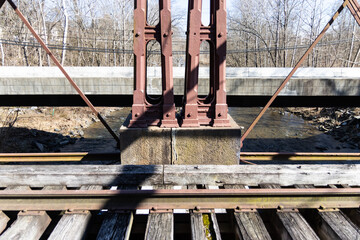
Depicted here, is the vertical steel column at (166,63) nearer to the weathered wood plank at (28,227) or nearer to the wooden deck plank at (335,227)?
the weathered wood plank at (28,227)

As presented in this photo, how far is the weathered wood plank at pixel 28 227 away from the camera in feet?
6.05

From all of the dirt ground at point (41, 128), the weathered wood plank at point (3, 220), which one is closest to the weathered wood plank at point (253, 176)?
the weathered wood plank at point (3, 220)

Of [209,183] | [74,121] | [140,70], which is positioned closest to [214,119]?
[209,183]

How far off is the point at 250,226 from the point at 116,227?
1227mm

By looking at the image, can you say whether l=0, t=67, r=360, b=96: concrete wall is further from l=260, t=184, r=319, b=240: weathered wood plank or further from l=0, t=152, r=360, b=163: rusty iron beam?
l=260, t=184, r=319, b=240: weathered wood plank

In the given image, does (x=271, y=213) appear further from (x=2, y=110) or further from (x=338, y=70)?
(x=2, y=110)

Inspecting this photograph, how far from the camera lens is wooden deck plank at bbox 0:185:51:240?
1.84 metres

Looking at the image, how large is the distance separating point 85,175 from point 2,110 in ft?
54.4

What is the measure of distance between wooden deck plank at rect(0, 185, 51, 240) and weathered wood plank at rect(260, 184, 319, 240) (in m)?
2.24

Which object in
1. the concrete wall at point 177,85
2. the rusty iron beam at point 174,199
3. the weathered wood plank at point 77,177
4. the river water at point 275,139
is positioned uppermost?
the concrete wall at point 177,85

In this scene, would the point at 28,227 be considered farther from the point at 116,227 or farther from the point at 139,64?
the point at 139,64

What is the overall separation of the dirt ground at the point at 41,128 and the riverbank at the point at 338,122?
1665cm

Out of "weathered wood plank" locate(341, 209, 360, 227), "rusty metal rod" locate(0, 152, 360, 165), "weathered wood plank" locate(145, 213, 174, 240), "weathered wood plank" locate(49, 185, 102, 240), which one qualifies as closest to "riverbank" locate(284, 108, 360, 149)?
"rusty metal rod" locate(0, 152, 360, 165)

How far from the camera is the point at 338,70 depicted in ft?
26.8
